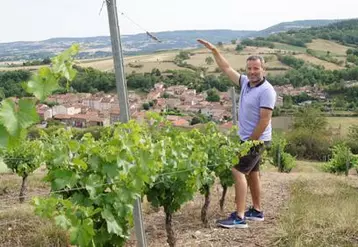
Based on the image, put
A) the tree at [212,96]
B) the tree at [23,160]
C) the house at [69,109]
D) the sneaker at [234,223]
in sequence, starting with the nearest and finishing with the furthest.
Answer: the sneaker at [234,223] → the tree at [23,160] → the house at [69,109] → the tree at [212,96]

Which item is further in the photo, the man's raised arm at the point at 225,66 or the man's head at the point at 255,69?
the man's raised arm at the point at 225,66

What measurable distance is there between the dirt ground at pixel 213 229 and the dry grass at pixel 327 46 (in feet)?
278

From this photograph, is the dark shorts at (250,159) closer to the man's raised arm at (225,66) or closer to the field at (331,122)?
the man's raised arm at (225,66)

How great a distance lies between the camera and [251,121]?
4652 millimetres

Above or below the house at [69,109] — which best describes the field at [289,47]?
above

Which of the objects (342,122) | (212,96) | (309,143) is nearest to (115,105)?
(212,96)

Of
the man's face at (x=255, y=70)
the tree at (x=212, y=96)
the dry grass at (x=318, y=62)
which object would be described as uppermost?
the man's face at (x=255, y=70)

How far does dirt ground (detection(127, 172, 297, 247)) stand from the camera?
4531 millimetres

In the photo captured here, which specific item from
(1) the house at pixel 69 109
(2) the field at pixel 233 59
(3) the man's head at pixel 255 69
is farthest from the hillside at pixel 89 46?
(2) the field at pixel 233 59

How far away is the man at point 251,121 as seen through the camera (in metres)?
4.50

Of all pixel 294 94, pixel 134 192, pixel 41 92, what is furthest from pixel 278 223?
pixel 294 94

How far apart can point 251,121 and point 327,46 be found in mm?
90405

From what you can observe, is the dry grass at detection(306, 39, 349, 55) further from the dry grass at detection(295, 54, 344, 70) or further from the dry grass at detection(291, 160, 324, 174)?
the dry grass at detection(291, 160, 324, 174)

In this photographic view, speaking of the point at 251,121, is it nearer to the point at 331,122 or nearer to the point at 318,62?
the point at 331,122
